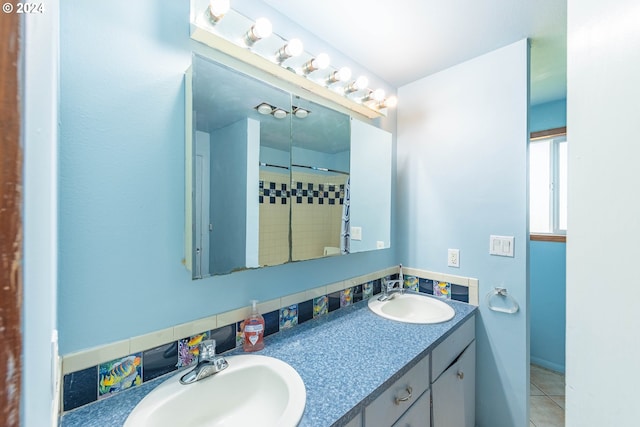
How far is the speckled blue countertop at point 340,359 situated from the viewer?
714 millimetres

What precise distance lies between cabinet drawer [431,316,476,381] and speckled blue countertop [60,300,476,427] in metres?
0.05

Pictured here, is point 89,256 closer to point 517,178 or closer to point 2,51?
point 2,51

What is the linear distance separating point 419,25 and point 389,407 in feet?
5.49

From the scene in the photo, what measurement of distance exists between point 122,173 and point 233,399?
0.81 metres

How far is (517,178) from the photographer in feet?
4.71

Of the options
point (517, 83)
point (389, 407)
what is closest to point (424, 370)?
point (389, 407)

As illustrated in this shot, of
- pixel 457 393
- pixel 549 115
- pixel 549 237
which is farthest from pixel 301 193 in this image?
pixel 549 115

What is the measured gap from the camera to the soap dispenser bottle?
103 cm

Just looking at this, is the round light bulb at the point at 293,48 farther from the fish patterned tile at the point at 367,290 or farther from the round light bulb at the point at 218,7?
the fish patterned tile at the point at 367,290

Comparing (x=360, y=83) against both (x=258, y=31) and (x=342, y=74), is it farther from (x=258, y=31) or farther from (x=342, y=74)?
(x=258, y=31)

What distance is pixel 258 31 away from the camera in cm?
101

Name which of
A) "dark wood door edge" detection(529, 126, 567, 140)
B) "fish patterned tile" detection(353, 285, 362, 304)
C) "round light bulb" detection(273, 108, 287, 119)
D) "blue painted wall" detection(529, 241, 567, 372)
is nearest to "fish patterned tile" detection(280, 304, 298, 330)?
"fish patterned tile" detection(353, 285, 362, 304)

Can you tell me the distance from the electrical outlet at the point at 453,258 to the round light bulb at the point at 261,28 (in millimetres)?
1539

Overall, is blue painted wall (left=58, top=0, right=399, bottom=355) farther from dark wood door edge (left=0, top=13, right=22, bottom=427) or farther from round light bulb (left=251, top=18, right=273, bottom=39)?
dark wood door edge (left=0, top=13, right=22, bottom=427)
